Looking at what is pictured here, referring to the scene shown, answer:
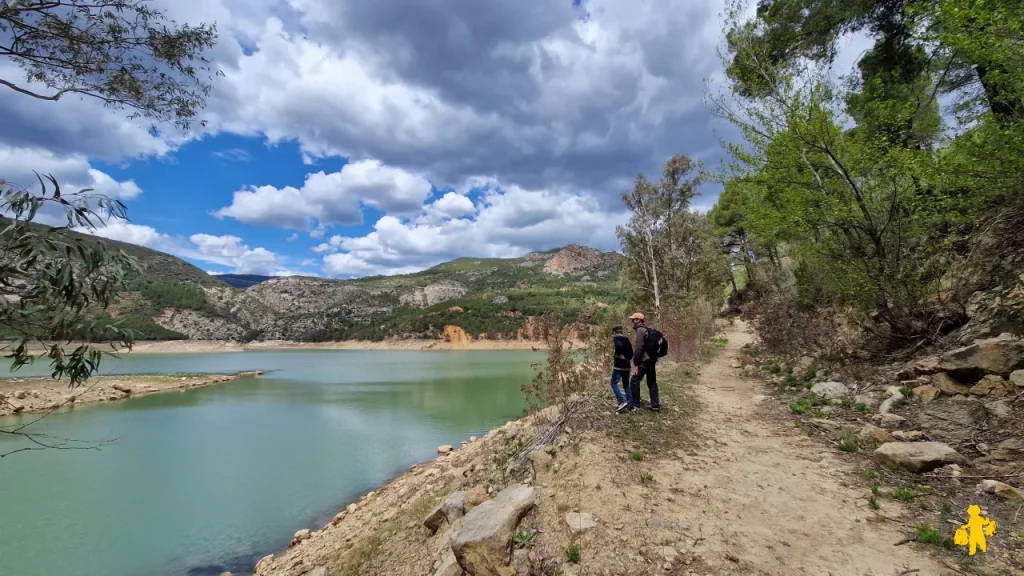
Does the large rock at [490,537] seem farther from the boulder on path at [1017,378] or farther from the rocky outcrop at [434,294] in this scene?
the rocky outcrop at [434,294]

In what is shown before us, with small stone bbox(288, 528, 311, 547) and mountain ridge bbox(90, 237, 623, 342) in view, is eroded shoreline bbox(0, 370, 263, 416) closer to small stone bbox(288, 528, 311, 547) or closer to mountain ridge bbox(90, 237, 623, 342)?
small stone bbox(288, 528, 311, 547)

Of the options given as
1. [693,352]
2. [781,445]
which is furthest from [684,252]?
[781,445]

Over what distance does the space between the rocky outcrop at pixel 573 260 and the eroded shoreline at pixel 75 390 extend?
442ft

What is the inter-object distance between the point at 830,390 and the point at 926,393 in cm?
162

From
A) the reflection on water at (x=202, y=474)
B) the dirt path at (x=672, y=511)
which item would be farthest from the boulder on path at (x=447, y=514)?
the reflection on water at (x=202, y=474)

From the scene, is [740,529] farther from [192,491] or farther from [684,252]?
[684,252]

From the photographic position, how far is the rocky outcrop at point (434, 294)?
124m

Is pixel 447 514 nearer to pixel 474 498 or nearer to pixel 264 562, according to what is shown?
pixel 474 498

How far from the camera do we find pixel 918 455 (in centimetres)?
448

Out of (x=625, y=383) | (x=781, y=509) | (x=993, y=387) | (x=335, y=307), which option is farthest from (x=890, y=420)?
(x=335, y=307)

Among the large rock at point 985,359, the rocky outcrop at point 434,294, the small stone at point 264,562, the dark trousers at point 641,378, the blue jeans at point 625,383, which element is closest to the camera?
the large rock at point 985,359

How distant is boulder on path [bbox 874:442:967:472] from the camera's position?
4.37 metres

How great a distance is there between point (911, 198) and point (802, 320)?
4.20 meters

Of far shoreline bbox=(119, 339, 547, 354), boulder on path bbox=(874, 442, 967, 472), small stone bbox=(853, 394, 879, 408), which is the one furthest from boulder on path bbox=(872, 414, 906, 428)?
far shoreline bbox=(119, 339, 547, 354)
